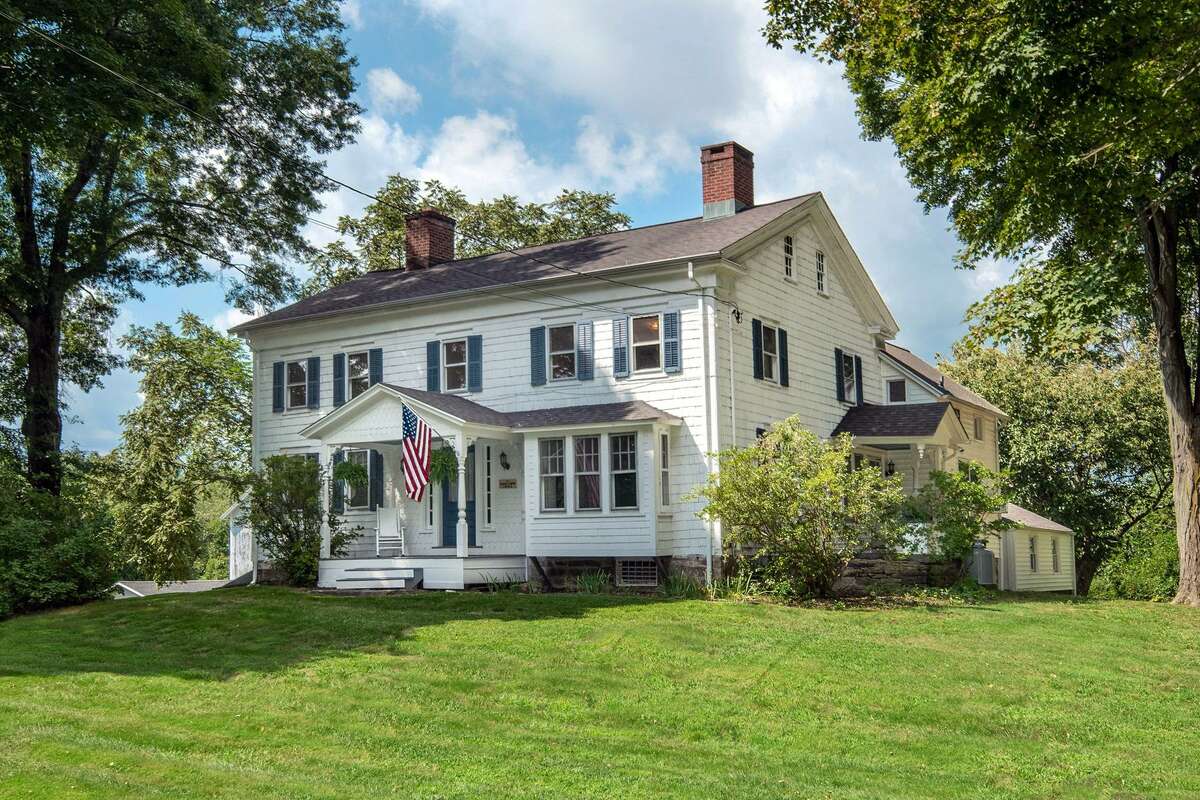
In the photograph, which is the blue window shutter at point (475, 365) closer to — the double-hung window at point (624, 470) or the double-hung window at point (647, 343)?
the double-hung window at point (647, 343)

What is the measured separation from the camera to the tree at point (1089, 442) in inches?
1486

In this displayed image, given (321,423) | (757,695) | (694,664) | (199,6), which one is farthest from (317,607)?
(199,6)

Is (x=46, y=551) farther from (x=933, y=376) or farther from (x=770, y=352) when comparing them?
(x=933, y=376)

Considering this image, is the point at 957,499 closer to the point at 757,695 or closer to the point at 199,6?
the point at 757,695

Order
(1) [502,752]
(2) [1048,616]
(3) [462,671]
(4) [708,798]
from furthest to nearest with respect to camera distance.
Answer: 1. (2) [1048,616]
2. (3) [462,671]
3. (1) [502,752]
4. (4) [708,798]

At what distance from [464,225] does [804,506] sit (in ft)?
74.9

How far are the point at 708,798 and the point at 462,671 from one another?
475 cm

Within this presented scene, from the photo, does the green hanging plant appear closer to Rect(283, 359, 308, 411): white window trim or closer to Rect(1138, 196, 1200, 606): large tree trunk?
Rect(283, 359, 308, 411): white window trim

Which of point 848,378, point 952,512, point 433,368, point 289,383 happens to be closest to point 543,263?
point 433,368

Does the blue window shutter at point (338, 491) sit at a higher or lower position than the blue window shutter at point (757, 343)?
lower

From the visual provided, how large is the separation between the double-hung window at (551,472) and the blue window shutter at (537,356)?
1606 mm

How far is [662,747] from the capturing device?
361 inches

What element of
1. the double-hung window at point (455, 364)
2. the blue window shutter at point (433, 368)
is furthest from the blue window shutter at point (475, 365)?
the blue window shutter at point (433, 368)

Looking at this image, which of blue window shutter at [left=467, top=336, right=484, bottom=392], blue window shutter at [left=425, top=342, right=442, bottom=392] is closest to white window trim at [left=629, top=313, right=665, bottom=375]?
blue window shutter at [left=467, top=336, right=484, bottom=392]
